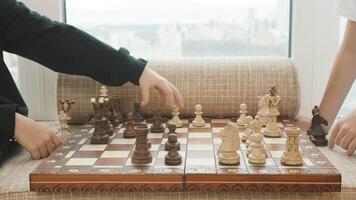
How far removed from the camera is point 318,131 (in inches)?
50.4

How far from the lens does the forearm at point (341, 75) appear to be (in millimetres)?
1440

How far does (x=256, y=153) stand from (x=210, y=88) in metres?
0.52

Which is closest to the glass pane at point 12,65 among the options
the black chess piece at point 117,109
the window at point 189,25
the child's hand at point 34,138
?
the window at point 189,25

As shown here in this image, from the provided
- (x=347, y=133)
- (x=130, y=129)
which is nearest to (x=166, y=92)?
(x=130, y=129)

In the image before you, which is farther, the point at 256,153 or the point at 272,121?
the point at 272,121

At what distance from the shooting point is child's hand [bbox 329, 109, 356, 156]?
119cm

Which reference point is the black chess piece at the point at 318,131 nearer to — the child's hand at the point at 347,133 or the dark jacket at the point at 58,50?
the child's hand at the point at 347,133

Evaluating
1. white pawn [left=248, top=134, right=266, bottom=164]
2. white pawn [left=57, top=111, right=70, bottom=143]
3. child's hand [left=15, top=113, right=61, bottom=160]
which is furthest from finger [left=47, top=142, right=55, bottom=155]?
white pawn [left=248, top=134, right=266, bottom=164]

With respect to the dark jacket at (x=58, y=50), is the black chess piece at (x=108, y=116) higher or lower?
lower

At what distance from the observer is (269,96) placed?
52.0 inches

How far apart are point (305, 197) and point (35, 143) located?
66cm

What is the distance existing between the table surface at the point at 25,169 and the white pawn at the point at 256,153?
0.60 ft

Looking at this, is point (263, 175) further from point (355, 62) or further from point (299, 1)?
point (299, 1)

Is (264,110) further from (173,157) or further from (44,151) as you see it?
(44,151)
